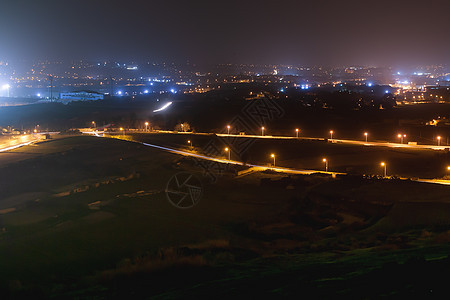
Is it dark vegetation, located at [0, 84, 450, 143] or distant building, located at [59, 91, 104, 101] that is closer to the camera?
dark vegetation, located at [0, 84, 450, 143]

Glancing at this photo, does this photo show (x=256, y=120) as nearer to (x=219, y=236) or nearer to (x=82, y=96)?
(x=219, y=236)

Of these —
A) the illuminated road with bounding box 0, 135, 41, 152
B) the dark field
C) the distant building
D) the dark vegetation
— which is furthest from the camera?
the distant building

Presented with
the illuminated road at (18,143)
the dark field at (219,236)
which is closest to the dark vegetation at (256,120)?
the illuminated road at (18,143)

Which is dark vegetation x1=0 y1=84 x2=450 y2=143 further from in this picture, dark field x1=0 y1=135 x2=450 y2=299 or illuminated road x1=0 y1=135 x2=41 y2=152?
dark field x1=0 y1=135 x2=450 y2=299

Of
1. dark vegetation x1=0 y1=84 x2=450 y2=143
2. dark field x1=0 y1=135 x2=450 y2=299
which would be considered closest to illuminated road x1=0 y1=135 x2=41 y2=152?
dark field x1=0 y1=135 x2=450 y2=299

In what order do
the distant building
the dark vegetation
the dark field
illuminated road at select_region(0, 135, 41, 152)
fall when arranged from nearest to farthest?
the dark field → illuminated road at select_region(0, 135, 41, 152) → the dark vegetation → the distant building

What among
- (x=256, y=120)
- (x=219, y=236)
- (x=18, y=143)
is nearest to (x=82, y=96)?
(x=256, y=120)

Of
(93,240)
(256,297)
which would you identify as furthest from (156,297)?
(93,240)

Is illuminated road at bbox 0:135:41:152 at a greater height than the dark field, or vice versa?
illuminated road at bbox 0:135:41:152

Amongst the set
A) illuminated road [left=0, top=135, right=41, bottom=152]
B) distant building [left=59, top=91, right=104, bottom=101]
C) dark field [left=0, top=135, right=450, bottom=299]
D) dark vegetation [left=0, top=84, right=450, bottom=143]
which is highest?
distant building [left=59, top=91, right=104, bottom=101]
